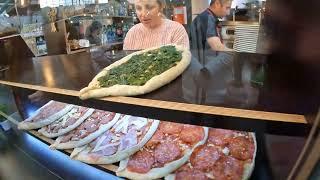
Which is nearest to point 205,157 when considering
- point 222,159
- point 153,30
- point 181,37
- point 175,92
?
point 222,159

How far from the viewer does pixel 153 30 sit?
1.42 m

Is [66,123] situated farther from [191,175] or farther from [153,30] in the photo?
[191,175]

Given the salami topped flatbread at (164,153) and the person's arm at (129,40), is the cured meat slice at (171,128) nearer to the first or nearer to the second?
the salami topped flatbread at (164,153)

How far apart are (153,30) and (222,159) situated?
0.73 m

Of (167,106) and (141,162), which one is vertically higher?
(167,106)

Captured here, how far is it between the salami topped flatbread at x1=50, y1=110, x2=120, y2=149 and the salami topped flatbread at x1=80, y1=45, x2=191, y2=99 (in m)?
0.34

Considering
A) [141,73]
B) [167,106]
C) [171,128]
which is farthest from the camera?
[171,128]

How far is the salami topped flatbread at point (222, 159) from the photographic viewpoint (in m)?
0.93

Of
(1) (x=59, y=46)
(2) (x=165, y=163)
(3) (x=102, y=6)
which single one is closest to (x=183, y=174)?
(2) (x=165, y=163)

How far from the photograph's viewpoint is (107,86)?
903mm

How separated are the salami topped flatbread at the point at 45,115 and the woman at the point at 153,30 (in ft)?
1.74

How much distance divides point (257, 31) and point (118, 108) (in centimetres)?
44

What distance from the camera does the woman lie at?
132 cm

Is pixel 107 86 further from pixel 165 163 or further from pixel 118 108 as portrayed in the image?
pixel 165 163
